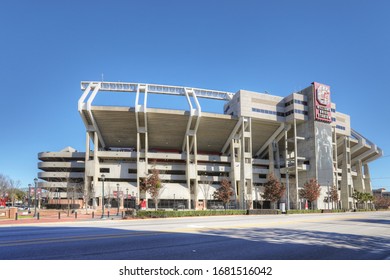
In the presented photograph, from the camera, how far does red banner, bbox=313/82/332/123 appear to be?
83562mm

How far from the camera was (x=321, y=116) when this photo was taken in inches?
3317

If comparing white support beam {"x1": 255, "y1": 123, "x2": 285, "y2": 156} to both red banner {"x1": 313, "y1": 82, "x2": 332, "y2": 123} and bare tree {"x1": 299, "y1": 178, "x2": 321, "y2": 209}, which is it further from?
bare tree {"x1": 299, "y1": 178, "x2": 321, "y2": 209}

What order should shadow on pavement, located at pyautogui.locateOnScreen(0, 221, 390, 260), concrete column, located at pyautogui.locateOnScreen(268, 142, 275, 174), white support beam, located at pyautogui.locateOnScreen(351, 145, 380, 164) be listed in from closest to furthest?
shadow on pavement, located at pyautogui.locateOnScreen(0, 221, 390, 260), concrete column, located at pyautogui.locateOnScreen(268, 142, 275, 174), white support beam, located at pyautogui.locateOnScreen(351, 145, 380, 164)

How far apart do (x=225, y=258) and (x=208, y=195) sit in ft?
245

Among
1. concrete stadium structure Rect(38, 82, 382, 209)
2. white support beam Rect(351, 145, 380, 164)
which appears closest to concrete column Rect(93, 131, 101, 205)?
concrete stadium structure Rect(38, 82, 382, 209)

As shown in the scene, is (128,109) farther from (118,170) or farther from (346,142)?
(346,142)

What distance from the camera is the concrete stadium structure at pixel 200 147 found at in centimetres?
7756

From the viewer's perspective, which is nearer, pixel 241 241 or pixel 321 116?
pixel 241 241

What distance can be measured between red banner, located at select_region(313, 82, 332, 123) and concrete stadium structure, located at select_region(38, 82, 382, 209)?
25cm

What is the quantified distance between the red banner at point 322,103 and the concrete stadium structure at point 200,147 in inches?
9.7

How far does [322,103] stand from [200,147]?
33.6 metres

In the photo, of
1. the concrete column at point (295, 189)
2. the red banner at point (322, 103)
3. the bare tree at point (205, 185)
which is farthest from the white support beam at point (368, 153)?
the bare tree at point (205, 185)

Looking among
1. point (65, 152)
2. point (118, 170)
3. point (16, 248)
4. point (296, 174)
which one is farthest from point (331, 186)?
point (16, 248)

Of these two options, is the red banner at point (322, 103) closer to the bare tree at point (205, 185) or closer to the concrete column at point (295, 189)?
the concrete column at point (295, 189)
